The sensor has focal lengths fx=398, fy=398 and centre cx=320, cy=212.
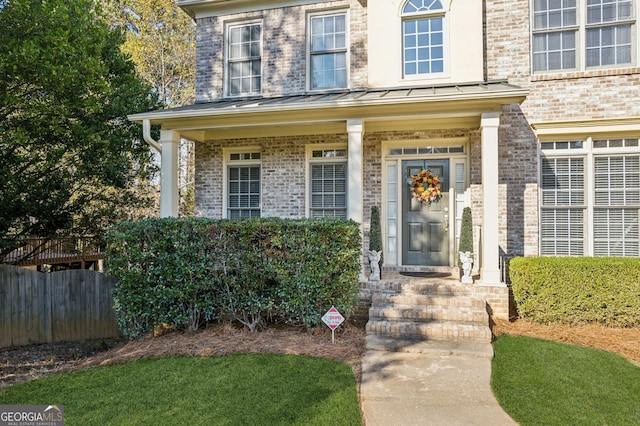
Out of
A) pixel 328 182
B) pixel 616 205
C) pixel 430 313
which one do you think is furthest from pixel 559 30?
pixel 430 313

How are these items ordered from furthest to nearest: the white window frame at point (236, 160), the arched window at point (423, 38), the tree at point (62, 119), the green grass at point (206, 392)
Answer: the white window frame at point (236, 160) < the arched window at point (423, 38) < the tree at point (62, 119) < the green grass at point (206, 392)

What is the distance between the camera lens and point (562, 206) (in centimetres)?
739

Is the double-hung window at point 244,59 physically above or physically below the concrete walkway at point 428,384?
above

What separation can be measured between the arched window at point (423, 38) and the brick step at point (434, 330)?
4.95 m

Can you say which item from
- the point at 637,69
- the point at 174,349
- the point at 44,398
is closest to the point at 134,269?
the point at 174,349

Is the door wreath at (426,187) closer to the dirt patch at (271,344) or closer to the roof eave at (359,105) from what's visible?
the roof eave at (359,105)

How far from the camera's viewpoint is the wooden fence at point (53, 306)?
6.99 metres

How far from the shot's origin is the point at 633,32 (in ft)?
23.3

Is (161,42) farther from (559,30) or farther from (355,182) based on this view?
(559,30)

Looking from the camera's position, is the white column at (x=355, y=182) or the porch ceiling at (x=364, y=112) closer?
the porch ceiling at (x=364, y=112)

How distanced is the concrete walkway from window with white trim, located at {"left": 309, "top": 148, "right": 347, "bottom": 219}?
145 inches

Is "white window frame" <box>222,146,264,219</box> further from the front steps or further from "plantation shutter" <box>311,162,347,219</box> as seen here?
the front steps

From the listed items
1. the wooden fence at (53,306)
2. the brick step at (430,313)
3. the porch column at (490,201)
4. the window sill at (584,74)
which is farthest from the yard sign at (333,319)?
the window sill at (584,74)

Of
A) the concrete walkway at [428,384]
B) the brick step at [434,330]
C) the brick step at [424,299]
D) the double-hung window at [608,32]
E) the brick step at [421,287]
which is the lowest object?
the concrete walkway at [428,384]
